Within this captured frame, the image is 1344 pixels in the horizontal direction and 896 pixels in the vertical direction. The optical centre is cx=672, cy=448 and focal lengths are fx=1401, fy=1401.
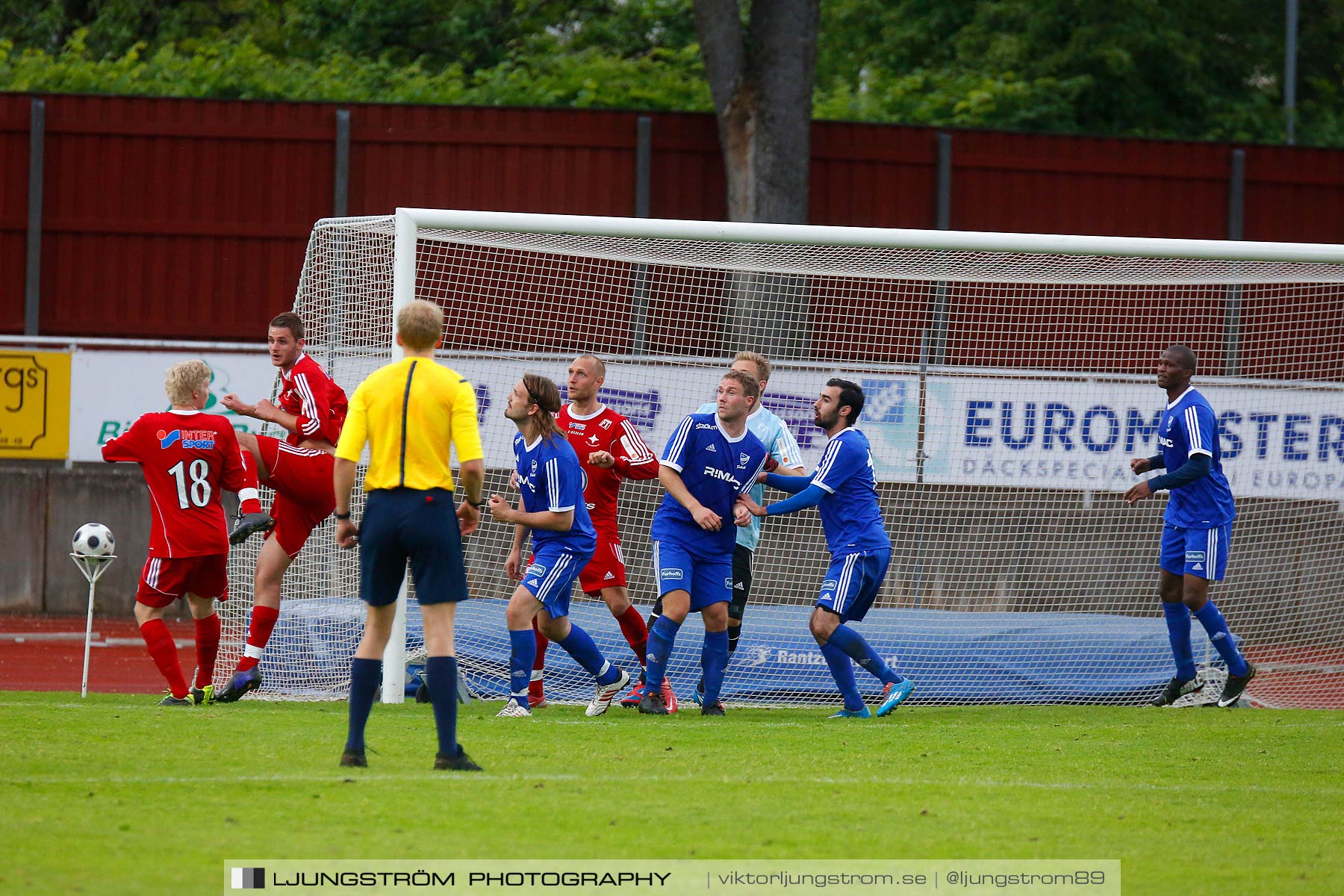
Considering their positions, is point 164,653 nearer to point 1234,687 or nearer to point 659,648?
point 659,648

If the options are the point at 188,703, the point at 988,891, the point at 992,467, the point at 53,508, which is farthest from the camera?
the point at 53,508

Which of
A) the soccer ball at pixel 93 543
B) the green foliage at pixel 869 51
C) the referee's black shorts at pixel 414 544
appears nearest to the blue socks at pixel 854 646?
the referee's black shorts at pixel 414 544

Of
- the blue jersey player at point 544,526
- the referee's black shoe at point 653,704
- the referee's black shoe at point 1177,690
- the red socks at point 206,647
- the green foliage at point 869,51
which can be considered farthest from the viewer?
the green foliage at point 869,51

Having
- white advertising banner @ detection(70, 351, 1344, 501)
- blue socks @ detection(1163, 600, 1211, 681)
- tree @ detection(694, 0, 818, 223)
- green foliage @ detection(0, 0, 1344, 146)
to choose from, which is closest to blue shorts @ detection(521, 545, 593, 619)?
white advertising banner @ detection(70, 351, 1344, 501)

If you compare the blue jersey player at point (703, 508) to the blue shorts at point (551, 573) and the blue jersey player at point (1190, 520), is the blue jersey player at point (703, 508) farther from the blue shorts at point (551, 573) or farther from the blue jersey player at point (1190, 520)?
the blue jersey player at point (1190, 520)

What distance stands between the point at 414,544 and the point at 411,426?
462 mm

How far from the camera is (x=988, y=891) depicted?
167 inches

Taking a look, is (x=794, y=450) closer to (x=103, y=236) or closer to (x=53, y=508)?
(x=53, y=508)

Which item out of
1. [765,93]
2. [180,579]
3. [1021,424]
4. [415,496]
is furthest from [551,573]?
[765,93]

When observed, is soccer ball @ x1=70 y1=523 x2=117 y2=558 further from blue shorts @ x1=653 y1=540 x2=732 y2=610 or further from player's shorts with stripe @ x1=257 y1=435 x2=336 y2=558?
blue shorts @ x1=653 y1=540 x2=732 y2=610

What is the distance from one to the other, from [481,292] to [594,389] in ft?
14.9

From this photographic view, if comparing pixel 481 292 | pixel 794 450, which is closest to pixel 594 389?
pixel 794 450

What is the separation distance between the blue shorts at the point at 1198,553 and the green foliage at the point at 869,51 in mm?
13277

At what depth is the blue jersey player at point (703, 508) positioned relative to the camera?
Result: 311 inches
